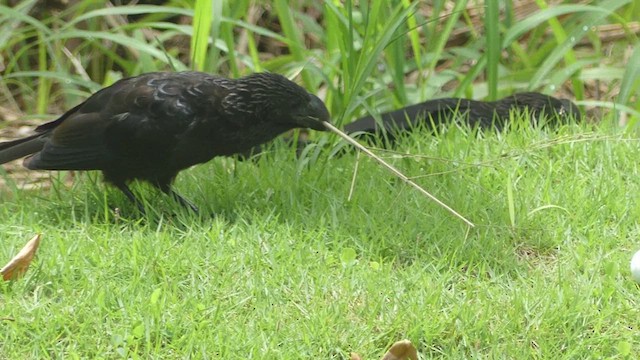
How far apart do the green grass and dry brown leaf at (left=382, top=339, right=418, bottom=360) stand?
11 cm

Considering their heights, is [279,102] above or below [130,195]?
above

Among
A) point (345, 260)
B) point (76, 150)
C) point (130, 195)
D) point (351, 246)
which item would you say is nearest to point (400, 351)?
point (345, 260)

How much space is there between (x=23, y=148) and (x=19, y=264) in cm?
117

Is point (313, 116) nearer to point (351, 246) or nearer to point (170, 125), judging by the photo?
point (170, 125)

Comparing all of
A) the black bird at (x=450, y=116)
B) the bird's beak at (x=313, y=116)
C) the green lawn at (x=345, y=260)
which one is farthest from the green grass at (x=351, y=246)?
the bird's beak at (x=313, y=116)

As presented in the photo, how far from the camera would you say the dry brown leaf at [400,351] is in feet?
10.4

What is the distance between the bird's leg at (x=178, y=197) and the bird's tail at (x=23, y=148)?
622 millimetres

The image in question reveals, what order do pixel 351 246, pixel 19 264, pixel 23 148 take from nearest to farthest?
1. pixel 19 264
2. pixel 351 246
3. pixel 23 148

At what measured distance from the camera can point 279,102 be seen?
452 centimetres

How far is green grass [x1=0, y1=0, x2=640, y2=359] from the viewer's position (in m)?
3.34

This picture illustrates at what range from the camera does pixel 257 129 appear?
4.55 meters

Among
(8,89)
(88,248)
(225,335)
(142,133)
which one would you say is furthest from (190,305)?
(8,89)

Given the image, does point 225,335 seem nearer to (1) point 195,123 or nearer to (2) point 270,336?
(2) point 270,336

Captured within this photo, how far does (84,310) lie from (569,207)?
212 centimetres
